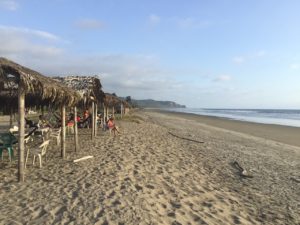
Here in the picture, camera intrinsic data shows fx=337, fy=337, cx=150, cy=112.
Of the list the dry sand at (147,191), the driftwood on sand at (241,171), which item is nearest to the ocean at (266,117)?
the driftwood on sand at (241,171)

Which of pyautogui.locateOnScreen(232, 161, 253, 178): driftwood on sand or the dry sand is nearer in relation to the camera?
the dry sand

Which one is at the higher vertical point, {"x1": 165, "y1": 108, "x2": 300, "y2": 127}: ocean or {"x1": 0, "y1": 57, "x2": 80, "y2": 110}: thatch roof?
{"x1": 0, "y1": 57, "x2": 80, "y2": 110}: thatch roof

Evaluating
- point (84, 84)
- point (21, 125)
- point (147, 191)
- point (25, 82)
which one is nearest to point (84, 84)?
point (84, 84)

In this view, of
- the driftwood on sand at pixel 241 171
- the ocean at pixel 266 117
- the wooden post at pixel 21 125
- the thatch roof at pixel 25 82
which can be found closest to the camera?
the thatch roof at pixel 25 82

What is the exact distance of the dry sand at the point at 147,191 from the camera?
16.0 feet

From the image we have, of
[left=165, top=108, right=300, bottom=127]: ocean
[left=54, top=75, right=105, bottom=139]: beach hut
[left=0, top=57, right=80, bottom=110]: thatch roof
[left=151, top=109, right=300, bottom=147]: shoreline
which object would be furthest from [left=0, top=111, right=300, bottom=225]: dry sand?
[left=165, top=108, right=300, bottom=127]: ocean

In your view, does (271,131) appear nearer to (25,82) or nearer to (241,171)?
(241,171)

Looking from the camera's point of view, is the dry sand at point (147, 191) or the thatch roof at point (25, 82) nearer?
the dry sand at point (147, 191)

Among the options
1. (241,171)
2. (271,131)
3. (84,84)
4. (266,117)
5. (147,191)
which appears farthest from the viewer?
(266,117)

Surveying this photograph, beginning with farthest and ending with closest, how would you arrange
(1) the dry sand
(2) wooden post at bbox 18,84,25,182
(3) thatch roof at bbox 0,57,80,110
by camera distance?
1. (2) wooden post at bbox 18,84,25,182
2. (3) thatch roof at bbox 0,57,80,110
3. (1) the dry sand

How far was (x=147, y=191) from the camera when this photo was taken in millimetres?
6055

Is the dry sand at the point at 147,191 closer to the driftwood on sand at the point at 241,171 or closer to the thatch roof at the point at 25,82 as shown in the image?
the driftwood on sand at the point at 241,171

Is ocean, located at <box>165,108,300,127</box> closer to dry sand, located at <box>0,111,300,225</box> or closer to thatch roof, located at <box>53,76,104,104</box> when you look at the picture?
thatch roof, located at <box>53,76,104,104</box>

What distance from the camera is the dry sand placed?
→ 4883 millimetres
